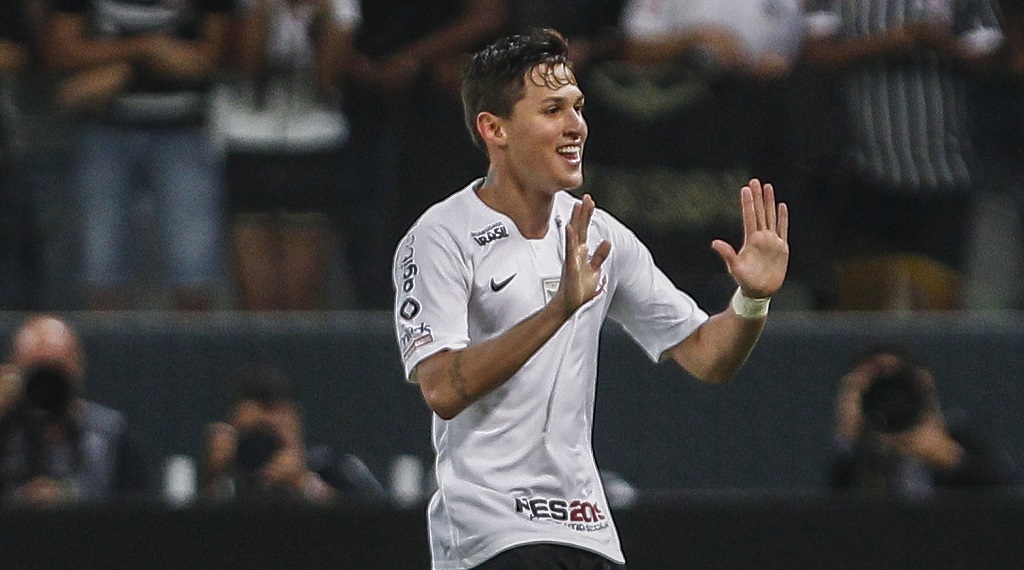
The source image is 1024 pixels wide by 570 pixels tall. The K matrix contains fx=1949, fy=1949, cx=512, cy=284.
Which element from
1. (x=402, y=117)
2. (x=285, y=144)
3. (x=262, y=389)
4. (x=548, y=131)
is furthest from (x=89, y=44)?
(x=548, y=131)

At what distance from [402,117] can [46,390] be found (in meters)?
1.99

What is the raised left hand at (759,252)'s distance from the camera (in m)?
4.38

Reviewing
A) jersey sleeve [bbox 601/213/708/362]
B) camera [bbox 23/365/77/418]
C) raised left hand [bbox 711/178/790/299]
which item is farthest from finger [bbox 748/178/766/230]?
camera [bbox 23/365/77/418]

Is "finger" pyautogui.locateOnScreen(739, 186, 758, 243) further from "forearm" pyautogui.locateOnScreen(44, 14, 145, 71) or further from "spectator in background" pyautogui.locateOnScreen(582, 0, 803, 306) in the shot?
"forearm" pyautogui.locateOnScreen(44, 14, 145, 71)

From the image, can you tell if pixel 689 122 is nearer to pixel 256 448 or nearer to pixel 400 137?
pixel 400 137

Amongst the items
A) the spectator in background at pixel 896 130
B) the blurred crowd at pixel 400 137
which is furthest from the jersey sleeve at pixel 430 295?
the spectator in background at pixel 896 130

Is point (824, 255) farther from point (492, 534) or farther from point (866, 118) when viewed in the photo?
point (492, 534)

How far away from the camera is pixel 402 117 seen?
813 cm

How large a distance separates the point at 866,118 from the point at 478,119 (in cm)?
432

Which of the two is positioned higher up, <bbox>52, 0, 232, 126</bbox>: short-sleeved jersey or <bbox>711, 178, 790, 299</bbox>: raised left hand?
<bbox>52, 0, 232, 126</bbox>: short-sleeved jersey

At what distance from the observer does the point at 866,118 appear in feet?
27.4

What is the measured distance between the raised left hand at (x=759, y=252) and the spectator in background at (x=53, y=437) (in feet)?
10.4

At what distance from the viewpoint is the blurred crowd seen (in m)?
8.00

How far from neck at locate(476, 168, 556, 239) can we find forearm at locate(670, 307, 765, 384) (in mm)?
464
